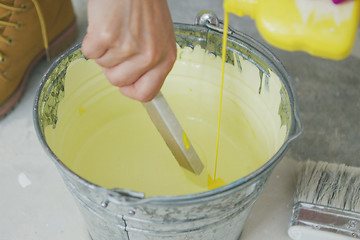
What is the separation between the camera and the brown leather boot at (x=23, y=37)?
1095 mm

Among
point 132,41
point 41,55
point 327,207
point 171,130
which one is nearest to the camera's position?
point 132,41

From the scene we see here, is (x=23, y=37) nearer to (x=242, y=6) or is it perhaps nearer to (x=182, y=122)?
(x=182, y=122)

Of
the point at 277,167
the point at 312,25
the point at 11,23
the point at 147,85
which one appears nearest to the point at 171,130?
the point at 147,85

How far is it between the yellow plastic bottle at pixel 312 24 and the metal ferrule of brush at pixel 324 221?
1.36 ft

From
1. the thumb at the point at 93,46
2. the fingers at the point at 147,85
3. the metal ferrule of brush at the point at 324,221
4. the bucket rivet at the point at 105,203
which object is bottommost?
the metal ferrule of brush at the point at 324,221

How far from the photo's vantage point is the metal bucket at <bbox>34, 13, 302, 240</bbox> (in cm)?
60

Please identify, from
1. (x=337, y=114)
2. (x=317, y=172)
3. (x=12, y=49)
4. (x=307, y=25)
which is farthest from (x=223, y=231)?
(x=12, y=49)

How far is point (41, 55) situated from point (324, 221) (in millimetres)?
923

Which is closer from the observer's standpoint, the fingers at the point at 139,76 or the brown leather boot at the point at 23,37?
the fingers at the point at 139,76

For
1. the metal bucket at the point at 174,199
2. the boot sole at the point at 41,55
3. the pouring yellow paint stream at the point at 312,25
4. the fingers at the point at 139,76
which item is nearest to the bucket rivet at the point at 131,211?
the metal bucket at the point at 174,199

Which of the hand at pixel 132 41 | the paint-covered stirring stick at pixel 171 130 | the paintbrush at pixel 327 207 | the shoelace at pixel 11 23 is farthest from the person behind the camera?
the shoelace at pixel 11 23

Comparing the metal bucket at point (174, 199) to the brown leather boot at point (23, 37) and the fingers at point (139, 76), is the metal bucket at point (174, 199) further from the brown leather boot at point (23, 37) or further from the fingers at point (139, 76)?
the brown leather boot at point (23, 37)

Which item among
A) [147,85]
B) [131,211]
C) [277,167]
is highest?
[147,85]

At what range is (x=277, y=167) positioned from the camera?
1.07m
